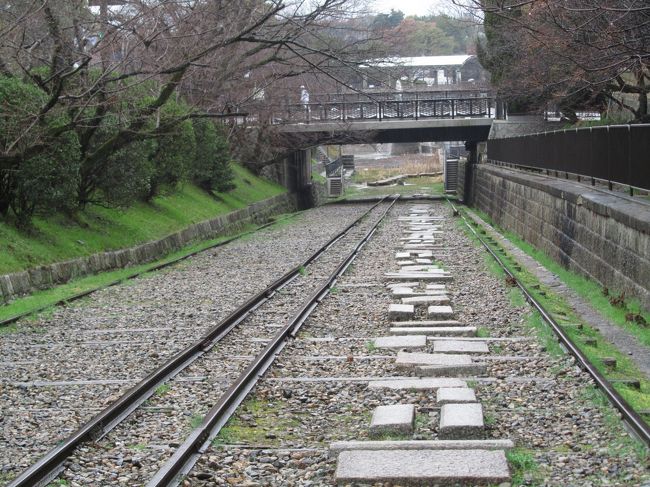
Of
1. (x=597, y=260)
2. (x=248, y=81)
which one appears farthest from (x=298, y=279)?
(x=248, y=81)

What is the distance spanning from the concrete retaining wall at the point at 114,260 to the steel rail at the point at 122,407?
552 centimetres

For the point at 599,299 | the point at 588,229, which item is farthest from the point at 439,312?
the point at 588,229

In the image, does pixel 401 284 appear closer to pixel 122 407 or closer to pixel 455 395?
pixel 455 395

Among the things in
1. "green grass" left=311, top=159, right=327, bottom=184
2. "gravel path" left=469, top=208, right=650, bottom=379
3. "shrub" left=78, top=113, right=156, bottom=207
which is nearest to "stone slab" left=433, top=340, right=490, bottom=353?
"gravel path" left=469, top=208, right=650, bottom=379

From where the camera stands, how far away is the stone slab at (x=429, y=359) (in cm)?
894

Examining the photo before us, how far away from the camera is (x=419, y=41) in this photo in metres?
119

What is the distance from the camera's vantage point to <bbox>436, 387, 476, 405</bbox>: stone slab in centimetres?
745

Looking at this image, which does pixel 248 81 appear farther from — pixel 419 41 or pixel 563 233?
pixel 419 41

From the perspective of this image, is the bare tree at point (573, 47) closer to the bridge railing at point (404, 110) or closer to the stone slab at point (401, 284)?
the bridge railing at point (404, 110)

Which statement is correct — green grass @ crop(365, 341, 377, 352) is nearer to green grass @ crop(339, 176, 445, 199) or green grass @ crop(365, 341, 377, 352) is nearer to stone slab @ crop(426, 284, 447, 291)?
stone slab @ crop(426, 284, 447, 291)

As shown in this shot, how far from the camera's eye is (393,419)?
690cm

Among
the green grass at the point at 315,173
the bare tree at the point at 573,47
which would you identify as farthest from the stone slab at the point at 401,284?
the green grass at the point at 315,173

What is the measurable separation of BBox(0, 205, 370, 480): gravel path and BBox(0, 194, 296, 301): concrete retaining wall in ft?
5.43

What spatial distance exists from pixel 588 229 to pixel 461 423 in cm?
988
